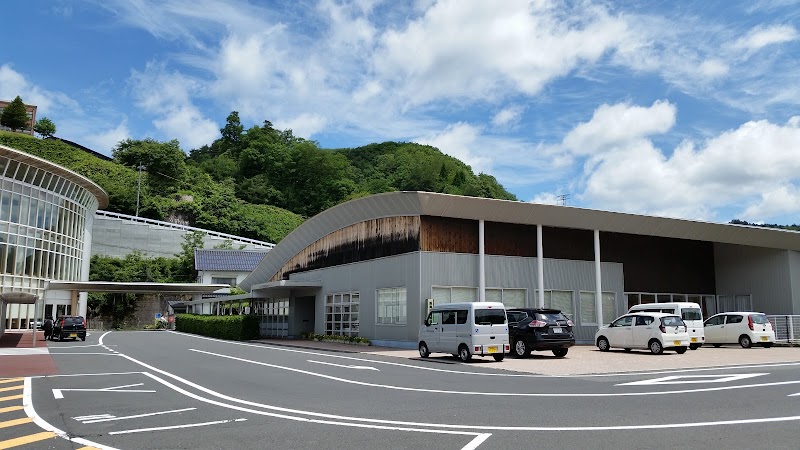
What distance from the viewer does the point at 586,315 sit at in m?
29.4

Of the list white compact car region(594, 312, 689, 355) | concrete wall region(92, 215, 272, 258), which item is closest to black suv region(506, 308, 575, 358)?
white compact car region(594, 312, 689, 355)

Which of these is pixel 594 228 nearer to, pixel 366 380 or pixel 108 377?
pixel 366 380

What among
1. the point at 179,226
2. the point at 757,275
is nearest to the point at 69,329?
the point at 179,226

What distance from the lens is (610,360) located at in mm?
19828

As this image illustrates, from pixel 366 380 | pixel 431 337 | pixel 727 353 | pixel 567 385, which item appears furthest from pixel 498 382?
pixel 727 353

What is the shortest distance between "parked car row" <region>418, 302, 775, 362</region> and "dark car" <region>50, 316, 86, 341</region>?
23.7m

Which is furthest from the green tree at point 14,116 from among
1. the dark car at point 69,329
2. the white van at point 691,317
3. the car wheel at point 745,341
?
the car wheel at point 745,341

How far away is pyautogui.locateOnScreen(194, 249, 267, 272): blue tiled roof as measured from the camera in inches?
2516

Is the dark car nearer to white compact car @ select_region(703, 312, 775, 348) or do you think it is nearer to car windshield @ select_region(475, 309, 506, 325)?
car windshield @ select_region(475, 309, 506, 325)

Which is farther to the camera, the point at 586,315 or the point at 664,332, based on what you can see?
the point at 586,315

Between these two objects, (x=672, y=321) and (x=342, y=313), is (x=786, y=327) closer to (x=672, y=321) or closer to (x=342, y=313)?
(x=672, y=321)

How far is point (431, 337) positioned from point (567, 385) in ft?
25.9

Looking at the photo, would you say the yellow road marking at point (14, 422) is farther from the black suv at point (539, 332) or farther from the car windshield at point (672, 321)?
the car windshield at point (672, 321)

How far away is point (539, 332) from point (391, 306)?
868cm
